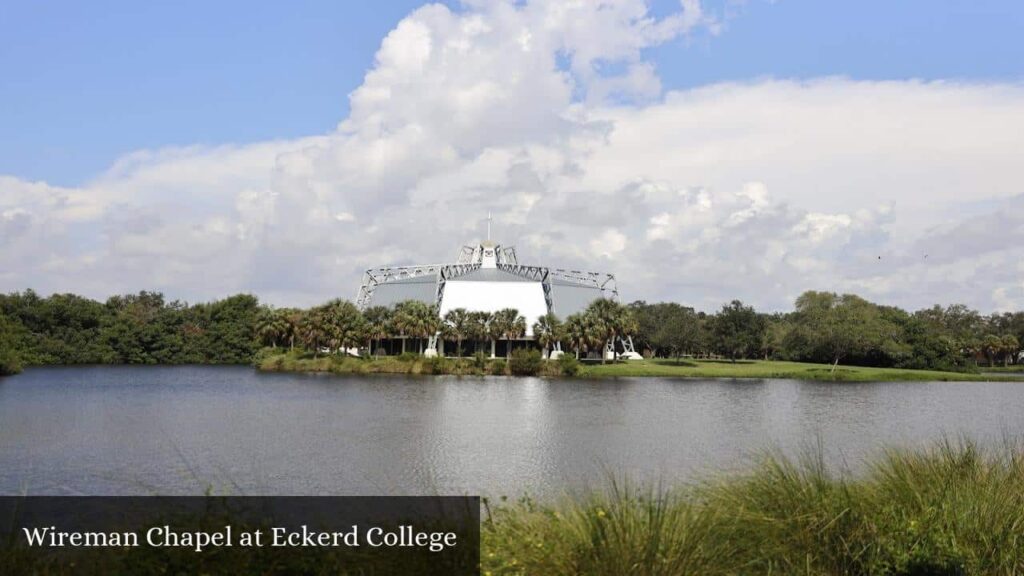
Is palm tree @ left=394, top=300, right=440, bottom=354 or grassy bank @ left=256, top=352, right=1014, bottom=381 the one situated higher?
palm tree @ left=394, top=300, right=440, bottom=354

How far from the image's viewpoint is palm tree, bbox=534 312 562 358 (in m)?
97.0

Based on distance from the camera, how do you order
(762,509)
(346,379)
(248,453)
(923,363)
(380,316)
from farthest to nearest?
(923,363)
(380,316)
(346,379)
(248,453)
(762,509)

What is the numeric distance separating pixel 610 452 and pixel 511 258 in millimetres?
101630

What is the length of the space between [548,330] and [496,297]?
65.4ft

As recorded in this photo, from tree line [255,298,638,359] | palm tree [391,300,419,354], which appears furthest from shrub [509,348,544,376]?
palm tree [391,300,419,354]

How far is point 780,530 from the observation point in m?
10.7

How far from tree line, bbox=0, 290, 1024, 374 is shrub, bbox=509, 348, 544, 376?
25.5 feet

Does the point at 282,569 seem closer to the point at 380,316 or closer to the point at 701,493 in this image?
the point at 701,493

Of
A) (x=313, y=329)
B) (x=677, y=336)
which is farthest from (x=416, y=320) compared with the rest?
(x=677, y=336)

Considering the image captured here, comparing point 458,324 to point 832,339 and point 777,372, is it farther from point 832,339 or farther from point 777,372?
point 832,339

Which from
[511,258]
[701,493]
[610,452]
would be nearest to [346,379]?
[610,452]

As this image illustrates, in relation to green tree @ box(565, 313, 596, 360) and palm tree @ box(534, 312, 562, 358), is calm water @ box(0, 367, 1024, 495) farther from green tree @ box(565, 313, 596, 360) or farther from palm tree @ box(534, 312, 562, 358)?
palm tree @ box(534, 312, 562, 358)

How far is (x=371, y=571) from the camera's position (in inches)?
352

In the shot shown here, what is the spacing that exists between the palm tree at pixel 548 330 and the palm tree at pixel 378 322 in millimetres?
Result: 17797
